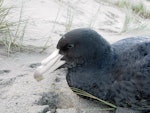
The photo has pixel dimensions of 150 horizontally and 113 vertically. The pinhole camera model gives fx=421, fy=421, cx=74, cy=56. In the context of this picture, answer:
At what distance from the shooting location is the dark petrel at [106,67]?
2943 mm

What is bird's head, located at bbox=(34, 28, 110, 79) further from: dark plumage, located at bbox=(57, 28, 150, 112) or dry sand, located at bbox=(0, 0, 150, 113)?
dry sand, located at bbox=(0, 0, 150, 113)

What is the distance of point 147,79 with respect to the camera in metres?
2.93

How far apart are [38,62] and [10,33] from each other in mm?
463

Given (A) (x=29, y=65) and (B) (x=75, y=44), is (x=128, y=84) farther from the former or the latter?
(A) (x=29, y=65)

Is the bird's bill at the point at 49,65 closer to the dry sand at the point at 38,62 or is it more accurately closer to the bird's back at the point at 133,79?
the dry sand at the point at 38,62

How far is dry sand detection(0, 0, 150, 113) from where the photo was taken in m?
3.03

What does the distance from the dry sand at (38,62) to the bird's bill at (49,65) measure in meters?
0.17

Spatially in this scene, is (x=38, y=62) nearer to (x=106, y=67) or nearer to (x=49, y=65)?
(x=49, y=65)

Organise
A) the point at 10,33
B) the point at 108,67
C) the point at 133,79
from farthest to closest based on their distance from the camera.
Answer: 1. the point at 10,33
2. the point at 108,67
3. the point at 133,79

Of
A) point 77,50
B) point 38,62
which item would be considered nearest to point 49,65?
point 77,50

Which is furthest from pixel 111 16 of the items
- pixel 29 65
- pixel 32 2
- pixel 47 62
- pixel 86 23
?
pixel 47 62

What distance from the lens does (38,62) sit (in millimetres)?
3668

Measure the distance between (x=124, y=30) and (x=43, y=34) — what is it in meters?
1.10

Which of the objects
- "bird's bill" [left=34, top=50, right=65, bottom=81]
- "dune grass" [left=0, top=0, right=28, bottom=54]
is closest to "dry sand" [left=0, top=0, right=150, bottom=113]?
"dune grass" [left=0, top=0, right=28, bottom=54]
